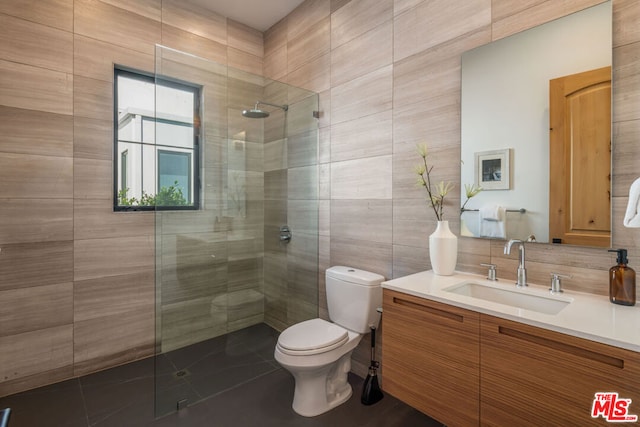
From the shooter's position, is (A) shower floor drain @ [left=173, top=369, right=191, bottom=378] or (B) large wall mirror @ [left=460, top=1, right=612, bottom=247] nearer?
(B) large wall mirror @ [left=460, top=1, right=612, bottom=247]

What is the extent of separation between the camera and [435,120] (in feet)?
6.04

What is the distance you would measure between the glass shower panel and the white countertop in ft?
4.00

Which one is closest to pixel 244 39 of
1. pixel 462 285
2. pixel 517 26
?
pixel 517 26

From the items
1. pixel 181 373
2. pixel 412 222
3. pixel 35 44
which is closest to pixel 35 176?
pixel 35 44

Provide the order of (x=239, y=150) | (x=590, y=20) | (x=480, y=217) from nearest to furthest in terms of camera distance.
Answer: (x=590, y=20) < (x=480, y=217) < (x=239, y=150)

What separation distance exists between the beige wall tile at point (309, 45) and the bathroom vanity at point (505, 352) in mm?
2025

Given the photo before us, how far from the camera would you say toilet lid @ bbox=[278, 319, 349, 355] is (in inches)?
Answer: 70.0

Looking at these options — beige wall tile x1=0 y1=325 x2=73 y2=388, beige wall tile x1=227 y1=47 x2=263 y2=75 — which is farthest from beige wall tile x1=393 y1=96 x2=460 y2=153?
beige wall tile x1=0 y1=325 x2=73 y2=388

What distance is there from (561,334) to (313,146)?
2026mm

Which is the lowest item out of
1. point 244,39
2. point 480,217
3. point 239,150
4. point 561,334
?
point 561,334

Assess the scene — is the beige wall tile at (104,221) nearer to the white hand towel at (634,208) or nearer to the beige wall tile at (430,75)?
the beige wall tile at (430,75)

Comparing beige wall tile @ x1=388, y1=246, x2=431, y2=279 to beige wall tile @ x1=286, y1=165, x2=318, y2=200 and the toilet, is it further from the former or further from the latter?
beige wall tile @ x1=286, y1=165, x2=318, y2=200

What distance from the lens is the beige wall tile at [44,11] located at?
2.04 m

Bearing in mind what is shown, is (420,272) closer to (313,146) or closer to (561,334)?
Result: (561,334)
